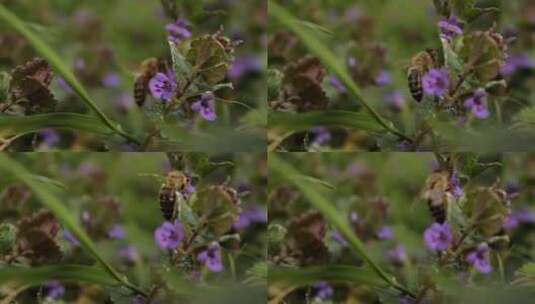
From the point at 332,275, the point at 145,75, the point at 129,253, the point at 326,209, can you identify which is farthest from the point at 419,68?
the point at 129,253

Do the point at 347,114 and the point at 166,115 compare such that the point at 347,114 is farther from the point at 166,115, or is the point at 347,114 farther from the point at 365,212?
the point at 166,115

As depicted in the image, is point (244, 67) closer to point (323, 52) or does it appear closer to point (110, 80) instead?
point (323, 52)

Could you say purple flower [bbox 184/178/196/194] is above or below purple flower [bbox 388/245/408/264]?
above

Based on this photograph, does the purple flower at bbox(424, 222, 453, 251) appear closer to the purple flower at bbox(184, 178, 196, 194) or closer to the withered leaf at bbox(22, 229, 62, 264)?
the purple flower at bbox(184, 178, 196, 194)

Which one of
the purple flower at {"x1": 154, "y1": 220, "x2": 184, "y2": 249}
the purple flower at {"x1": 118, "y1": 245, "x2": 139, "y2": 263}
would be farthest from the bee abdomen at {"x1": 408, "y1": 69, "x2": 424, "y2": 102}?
the purple flower at {"x1": 118, "y1": 245, "x2": 139, "y2": 263}

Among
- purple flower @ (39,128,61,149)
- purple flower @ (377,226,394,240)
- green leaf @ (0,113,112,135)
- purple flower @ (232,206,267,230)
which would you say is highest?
green leaf @ (0,113,112,135)

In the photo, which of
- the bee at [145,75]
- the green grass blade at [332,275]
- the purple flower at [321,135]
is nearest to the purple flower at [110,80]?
the bee at [145,75]
